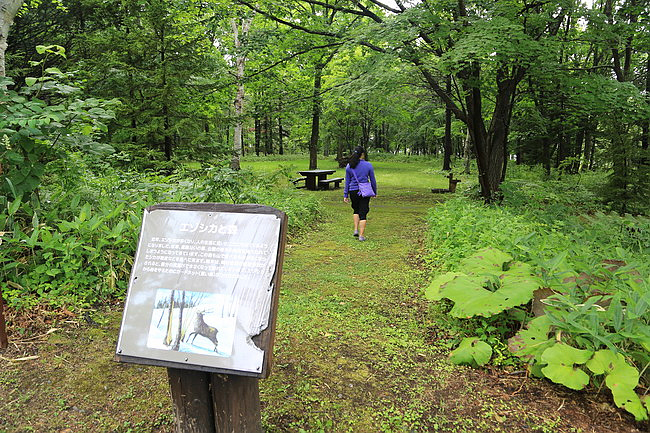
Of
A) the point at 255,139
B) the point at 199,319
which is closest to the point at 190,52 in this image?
the point at 199,319

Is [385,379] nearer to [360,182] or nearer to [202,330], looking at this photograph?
[202,330]

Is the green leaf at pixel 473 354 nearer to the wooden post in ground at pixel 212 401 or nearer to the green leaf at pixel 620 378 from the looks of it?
the green leaf at pixel 620 378

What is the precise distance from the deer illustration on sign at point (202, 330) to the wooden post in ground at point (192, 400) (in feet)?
0.96

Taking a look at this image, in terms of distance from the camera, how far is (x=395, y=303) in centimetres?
422

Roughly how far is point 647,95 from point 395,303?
330 inches

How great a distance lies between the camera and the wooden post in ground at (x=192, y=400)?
6.05 feet

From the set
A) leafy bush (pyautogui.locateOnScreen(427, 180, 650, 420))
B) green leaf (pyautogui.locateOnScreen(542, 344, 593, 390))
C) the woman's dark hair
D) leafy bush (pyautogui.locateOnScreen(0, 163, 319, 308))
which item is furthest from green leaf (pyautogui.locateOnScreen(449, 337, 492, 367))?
the woman's dark hair

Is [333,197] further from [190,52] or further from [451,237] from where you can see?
[451,237]

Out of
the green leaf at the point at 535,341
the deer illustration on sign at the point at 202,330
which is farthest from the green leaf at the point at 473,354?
the deer illustration on sign at the point at 202,330

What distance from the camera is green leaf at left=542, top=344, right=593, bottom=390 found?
2354mm

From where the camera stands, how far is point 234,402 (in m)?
1.86

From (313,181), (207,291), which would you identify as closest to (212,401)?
(207,291)

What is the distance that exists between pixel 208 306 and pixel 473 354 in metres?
2.20

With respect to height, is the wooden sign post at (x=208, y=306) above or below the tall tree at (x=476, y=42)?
below
